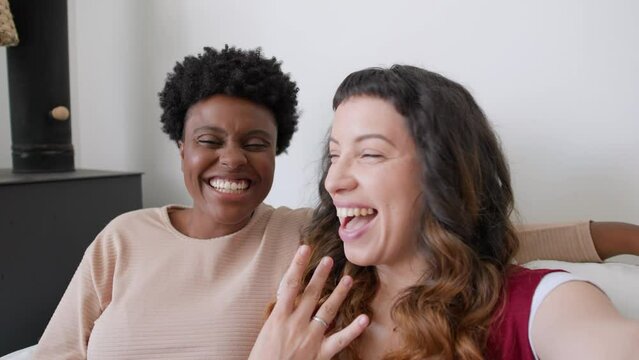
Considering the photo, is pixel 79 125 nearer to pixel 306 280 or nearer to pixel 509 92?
pixel 306 280

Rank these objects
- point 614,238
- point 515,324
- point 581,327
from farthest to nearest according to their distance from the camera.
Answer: point 614,238 → point 515,324 → point 581,327

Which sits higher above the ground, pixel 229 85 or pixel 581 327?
pixel 229 85

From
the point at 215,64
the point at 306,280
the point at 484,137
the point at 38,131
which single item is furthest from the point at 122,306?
the point at 38,131

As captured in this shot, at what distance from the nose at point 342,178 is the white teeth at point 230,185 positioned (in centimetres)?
36

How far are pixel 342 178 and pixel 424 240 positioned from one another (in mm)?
196

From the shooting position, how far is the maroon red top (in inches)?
30.8

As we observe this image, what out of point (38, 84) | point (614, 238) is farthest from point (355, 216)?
point (38, 84)

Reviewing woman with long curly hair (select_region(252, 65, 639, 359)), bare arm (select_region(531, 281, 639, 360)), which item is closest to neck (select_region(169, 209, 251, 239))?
woman with long curly hair (select_region(252, 65, 639, 359))

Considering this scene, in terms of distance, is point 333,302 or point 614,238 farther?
point 614,238

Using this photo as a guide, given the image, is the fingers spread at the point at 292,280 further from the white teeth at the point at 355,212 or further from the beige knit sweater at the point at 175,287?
the beige knit sweater at the point at 175,287

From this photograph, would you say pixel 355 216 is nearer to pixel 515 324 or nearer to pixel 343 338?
pixel 343 338

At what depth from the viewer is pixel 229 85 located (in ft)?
3.80

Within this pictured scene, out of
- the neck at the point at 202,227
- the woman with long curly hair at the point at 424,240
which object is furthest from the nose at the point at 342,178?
the neck at the point at 202,227

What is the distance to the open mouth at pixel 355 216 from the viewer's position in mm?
872
